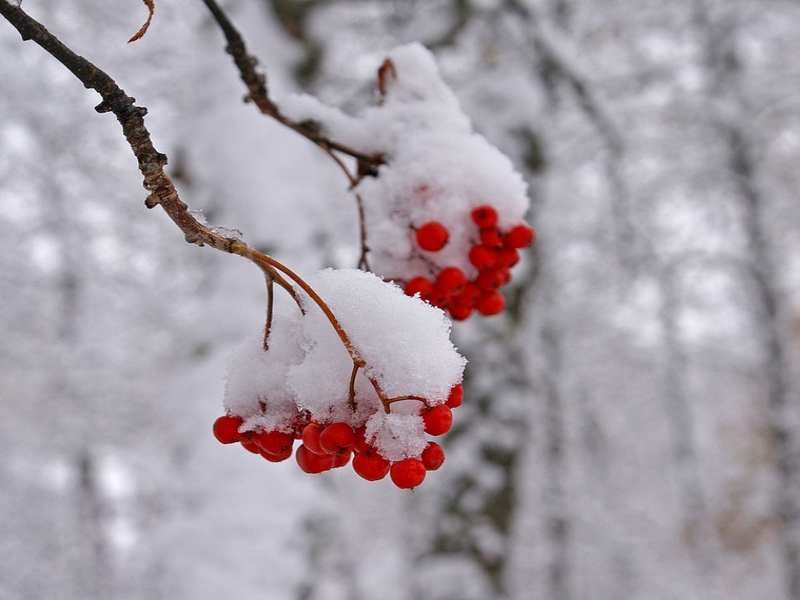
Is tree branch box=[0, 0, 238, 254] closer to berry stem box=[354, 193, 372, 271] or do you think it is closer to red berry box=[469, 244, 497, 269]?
berry stem box=[354, 193, 372, 271]

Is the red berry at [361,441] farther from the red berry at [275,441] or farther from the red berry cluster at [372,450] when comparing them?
the red berry at [275,441]

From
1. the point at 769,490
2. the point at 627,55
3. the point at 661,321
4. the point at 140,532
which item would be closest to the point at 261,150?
the point at 627,55

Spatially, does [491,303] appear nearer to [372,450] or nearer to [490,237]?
[490,237]

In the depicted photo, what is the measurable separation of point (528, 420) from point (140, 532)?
302 inches

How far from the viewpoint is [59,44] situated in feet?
1.81

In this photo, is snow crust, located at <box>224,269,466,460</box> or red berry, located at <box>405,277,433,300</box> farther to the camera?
red berry, located at <box>405,277,433,300</box>

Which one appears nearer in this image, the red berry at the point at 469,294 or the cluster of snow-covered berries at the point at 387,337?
the cluster of snow-covered berries at the point at 387,337

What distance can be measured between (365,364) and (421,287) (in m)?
0.41

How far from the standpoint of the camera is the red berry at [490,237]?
110 cm

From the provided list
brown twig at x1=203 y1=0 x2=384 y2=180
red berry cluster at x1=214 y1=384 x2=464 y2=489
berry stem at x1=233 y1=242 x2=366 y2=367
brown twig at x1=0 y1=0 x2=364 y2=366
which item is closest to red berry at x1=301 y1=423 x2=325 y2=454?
red berry cluster at x1=214 y1=384 x2=464 y2=489

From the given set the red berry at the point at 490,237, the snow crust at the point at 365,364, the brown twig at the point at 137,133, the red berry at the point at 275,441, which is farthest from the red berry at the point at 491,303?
the brown twig at the point at 137,133

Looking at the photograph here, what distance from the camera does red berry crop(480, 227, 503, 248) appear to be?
1099 millimetres

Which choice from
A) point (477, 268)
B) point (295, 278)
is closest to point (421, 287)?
point (477, 268)

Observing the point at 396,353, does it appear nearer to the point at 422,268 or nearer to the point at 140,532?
the point at 422,268
